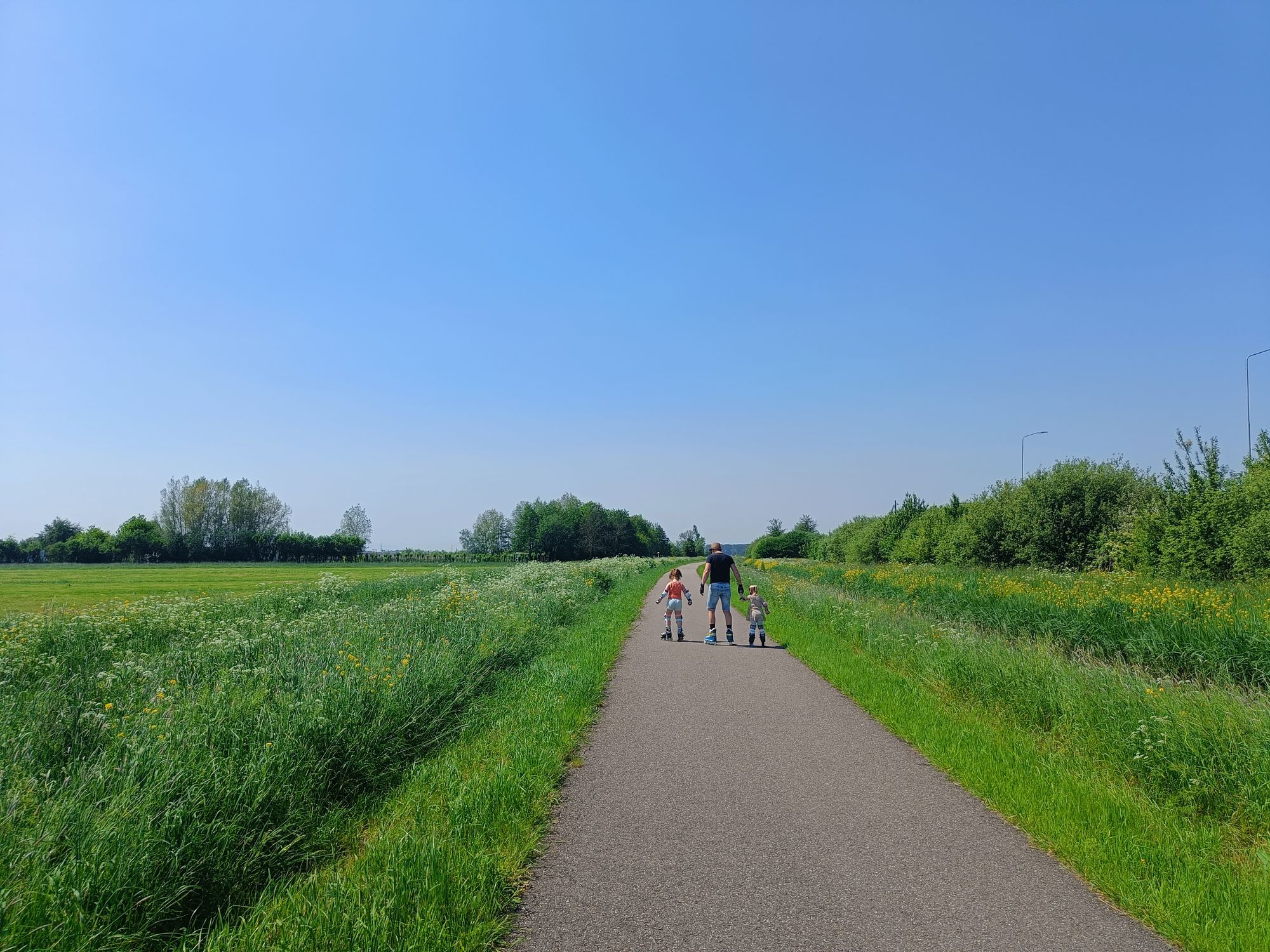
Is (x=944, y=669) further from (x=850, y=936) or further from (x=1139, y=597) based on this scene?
(x=1139, y=597)

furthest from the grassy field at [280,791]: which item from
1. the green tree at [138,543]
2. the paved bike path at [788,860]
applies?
the green tree at [138,543]

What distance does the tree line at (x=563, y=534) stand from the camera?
129 m

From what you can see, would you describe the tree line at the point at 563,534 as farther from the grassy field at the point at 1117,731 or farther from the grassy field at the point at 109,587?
the grassy field at the point at 1117,731

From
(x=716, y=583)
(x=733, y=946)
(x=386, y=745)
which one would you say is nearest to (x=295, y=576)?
(x=716, y=583)

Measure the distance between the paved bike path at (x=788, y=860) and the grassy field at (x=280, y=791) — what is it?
0.46 meters

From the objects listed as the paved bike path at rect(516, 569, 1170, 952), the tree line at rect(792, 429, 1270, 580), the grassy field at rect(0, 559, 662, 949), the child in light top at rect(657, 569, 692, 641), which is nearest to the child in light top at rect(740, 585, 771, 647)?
the child in light top at rect(657, 569, 692, 641)

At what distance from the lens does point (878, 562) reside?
4869cm

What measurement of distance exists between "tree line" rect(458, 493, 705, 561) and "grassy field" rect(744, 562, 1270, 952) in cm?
10601

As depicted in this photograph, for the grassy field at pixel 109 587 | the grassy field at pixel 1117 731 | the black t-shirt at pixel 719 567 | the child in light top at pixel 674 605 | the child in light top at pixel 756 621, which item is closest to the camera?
the grassy field at pixel 1117 731

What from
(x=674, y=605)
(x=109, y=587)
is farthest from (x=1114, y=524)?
(x=109, y=587)

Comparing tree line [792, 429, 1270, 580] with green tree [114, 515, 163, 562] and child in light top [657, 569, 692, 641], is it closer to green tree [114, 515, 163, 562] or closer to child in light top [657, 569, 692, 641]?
child in light top [657, 569, 692, 641]

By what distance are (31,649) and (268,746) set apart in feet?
30.6

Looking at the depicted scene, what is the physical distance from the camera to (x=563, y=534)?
422ft

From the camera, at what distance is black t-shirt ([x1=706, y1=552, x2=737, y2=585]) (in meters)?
14.6
